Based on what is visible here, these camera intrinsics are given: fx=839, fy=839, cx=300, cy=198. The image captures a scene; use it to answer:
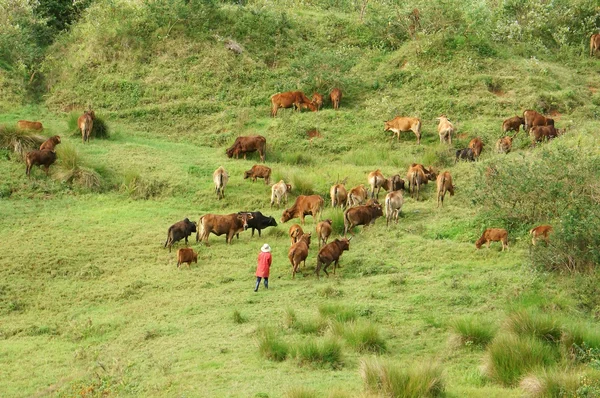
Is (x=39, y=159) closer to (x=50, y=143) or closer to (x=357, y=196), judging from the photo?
(x=50, y=143)

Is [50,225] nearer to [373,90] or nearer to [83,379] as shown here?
[83,379]

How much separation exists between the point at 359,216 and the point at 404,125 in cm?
795

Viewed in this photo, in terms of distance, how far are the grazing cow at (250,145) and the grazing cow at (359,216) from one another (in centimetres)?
660

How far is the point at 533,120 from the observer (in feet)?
86.6

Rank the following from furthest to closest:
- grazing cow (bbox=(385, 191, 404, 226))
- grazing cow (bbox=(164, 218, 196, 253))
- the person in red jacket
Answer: grazing cow (bbox=(385, 191, 404, 226)) < grazing cow (bbox=(164, 218, 196, 253)) < the person in red jacket

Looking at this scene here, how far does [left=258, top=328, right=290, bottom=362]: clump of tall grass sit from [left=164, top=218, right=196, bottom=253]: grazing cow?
23.5 ft

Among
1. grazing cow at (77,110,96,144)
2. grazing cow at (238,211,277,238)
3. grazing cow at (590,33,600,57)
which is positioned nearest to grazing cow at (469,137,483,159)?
grazing cow at (238,211,277,238)

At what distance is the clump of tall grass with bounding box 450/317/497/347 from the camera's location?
12.8 metres

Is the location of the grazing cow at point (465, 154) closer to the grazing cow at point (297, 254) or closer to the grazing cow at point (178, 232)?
the grazing cow at point (297, 254)

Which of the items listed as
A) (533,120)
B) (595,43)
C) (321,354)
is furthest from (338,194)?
(595,43)

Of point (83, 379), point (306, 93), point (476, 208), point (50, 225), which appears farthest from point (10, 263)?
point (306, 93)

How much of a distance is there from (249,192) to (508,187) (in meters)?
7.85

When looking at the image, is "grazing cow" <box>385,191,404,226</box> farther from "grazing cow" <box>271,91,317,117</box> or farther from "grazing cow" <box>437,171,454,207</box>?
"grazing cow" <box>271,91,317,117</box>

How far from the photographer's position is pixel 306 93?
31.2m
